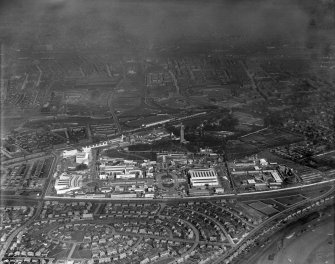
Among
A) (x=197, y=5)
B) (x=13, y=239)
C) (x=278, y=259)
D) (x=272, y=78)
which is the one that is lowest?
(x=278, y=259)

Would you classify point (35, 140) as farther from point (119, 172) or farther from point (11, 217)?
point (11, 217)

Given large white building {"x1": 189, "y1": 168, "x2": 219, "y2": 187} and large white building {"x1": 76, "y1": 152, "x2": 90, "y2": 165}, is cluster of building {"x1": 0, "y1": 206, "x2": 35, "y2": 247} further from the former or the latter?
large white building {"x1": 189, "y1": 168, "x2": 219, "y2": 187}

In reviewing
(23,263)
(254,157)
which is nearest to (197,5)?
(254,157)

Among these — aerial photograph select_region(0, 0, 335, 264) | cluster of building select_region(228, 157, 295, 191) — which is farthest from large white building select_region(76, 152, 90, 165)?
cluster of building select_region(228, 157, 295, 191)

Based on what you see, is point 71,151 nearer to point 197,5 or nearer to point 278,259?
point 278,259

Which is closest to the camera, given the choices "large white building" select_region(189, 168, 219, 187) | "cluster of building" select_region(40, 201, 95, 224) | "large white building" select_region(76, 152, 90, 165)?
"cluster of building" select_region(40, 201, 95, 224)

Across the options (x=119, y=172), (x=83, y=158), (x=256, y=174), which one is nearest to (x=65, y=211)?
(x=119, y=172)
